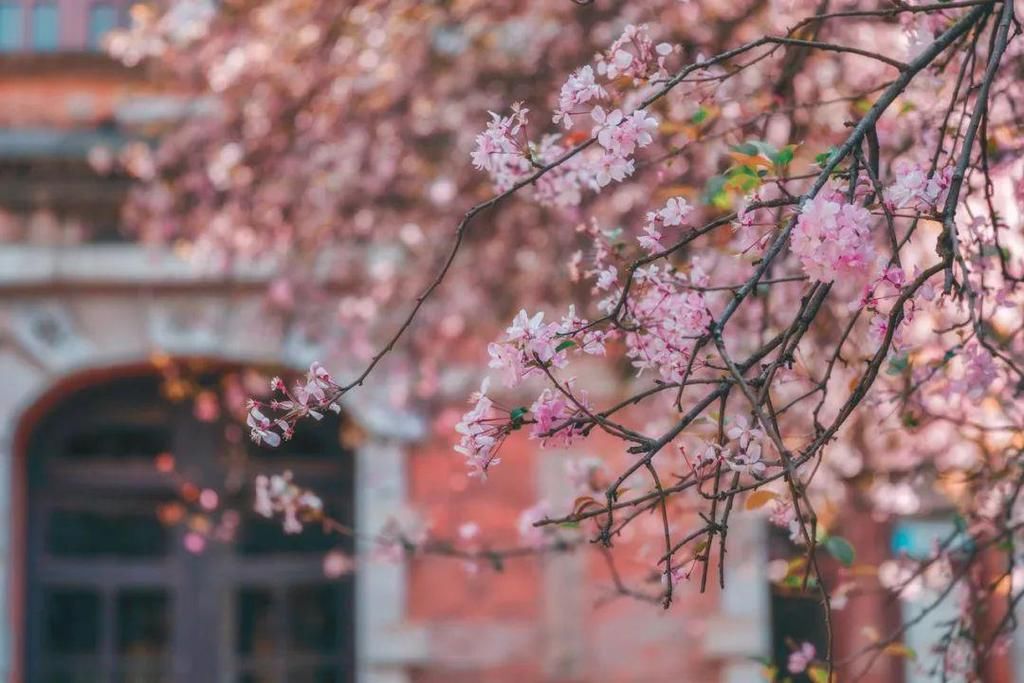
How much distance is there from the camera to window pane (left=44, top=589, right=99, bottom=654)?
25.2 ft

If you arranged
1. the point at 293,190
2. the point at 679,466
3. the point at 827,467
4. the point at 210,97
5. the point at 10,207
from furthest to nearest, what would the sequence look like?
the point at 10,207, the point at 210,97, the point at 293,190, the point at 827,467, the point at 679,466

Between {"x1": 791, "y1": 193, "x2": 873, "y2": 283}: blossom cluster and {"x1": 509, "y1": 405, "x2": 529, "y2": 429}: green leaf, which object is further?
{"x1": 509, "y1": 405, "x2": 529, "y2": 429}: green leaf

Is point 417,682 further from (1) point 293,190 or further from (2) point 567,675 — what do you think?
(1) point 293,190

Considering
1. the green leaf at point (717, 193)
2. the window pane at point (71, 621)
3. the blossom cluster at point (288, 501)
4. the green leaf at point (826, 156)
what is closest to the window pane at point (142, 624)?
the window pane at point (71, 621)

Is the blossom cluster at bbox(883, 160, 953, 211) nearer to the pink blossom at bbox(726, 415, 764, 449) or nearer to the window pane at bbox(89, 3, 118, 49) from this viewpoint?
the pink blossom at bbox(726, 415, 764, 449)

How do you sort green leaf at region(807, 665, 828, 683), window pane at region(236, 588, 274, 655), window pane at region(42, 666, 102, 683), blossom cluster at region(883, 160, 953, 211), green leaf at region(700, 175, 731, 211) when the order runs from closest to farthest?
1. blossom cluster at region(883, 160, 953, 211)
2. green leaf at region(807, 665, 828, 683)
3. green leaf at region(700, 175, 731, 211)
4. window pane at region(42, 666, 102, 683)
5. window pane at region(236, 588, 274, 655)

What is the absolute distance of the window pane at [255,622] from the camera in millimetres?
7727

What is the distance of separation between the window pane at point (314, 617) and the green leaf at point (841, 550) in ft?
16.3

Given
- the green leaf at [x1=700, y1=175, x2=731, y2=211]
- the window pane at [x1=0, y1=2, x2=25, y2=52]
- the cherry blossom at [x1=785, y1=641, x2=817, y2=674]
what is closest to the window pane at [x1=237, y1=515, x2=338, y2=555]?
the window pane at [x1=0, y1=2, x2=25, y2=52]

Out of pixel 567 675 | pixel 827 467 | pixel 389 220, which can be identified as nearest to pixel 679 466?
pixel 827 467

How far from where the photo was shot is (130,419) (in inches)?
308

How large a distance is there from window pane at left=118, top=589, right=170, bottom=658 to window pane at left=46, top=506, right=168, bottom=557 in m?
0.21

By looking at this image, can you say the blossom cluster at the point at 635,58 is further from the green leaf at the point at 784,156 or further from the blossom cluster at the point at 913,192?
the blossom cluster at the point at 913,192

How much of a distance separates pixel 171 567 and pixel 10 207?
1955 mm
